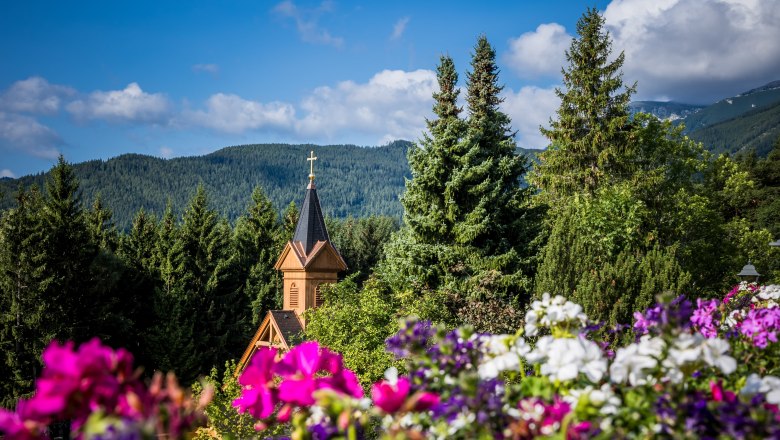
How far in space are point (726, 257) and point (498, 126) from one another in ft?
35.3

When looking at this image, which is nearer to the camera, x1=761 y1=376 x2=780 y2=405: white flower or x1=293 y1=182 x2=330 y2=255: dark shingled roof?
x1=761 y1=376 x2=780 y2=405: white flower

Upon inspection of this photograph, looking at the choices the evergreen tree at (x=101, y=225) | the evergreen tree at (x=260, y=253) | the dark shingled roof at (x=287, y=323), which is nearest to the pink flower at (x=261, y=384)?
the dark shingled roof at (x=287, y=323)

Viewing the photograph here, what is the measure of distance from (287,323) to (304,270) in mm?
2144

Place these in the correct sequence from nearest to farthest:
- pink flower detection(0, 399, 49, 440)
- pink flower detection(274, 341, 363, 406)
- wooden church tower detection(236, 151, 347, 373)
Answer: pink flower detection(0, 399, 49, 440) < pink flower detection(274, 341, 363, 406) < wooden church tower detection(236, 151, 347, 373)

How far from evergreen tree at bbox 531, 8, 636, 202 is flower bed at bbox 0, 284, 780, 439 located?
2217 cm

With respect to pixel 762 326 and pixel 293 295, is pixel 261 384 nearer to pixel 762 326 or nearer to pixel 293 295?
pixel 762 326

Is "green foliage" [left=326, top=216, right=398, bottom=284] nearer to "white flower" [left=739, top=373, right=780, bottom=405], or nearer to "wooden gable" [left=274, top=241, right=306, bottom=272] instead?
"wooden gable" [left=274, top=241, right=306, bottom=272]

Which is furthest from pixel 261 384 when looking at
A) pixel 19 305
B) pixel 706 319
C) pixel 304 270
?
pixel 19 305

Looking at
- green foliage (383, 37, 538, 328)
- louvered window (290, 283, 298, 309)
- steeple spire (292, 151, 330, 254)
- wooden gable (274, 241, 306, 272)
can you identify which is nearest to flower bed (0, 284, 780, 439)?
green foliage (383, 37, 538, 328)

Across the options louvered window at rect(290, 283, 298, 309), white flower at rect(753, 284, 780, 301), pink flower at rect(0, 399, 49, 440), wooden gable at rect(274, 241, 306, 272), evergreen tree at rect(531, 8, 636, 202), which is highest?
evergreen tree at rect(531, 8, 636, 202)

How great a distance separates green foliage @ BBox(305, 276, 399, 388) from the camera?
1562 centimetres

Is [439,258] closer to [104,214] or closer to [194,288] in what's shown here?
[194,288]

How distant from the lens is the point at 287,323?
2391 centimetres

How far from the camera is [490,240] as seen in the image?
19906mm
